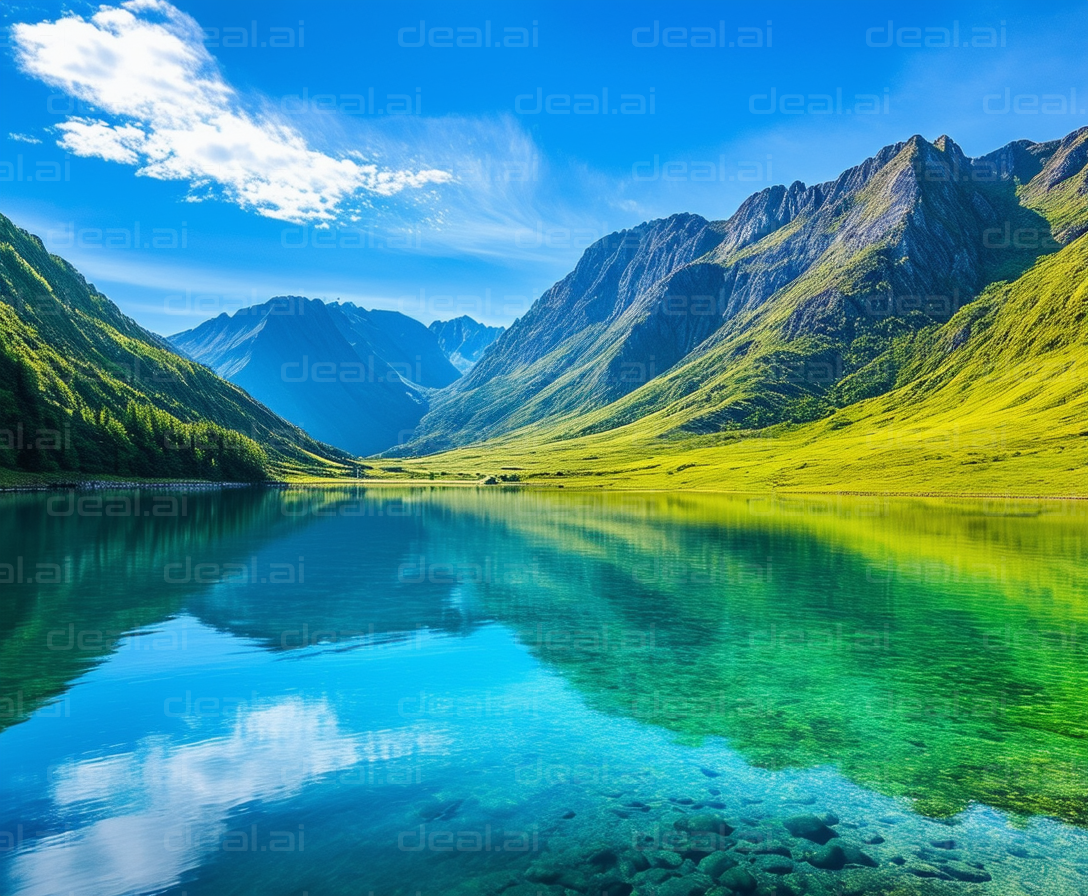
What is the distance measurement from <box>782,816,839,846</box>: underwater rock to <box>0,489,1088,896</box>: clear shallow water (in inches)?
14.2

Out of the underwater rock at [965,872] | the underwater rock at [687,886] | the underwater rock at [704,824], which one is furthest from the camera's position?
the underwater rock at [704,824]

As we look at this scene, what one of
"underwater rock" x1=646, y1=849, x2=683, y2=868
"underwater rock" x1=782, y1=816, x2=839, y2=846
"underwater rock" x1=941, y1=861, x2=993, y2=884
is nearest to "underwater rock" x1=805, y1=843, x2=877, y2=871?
"underwater rock" x1=782, y1=816, x2=839, y2=846

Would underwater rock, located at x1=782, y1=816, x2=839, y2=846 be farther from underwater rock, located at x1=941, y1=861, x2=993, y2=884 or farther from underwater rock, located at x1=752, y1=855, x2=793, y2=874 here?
underwater rock, located at x1=941, y1=861, x2=993, y2=884

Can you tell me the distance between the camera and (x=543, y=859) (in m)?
15.7

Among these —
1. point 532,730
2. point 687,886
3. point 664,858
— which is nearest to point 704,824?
point 664,858

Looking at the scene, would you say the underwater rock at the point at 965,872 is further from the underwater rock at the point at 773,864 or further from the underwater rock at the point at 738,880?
the underwater rock at the point at 738,880

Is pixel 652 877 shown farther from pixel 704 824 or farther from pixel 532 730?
pixel 532 730

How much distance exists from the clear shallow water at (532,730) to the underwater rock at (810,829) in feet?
1.18

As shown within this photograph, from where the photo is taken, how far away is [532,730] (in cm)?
2436

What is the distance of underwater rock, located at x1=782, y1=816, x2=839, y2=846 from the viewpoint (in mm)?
16683

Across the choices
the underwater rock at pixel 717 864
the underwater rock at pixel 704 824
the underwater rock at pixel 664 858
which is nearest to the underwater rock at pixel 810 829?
the underwater rock at pixel 704 824

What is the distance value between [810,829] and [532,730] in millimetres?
10393

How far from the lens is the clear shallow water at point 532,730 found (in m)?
15.6

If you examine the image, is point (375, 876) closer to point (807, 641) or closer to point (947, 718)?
point (947, 718)
